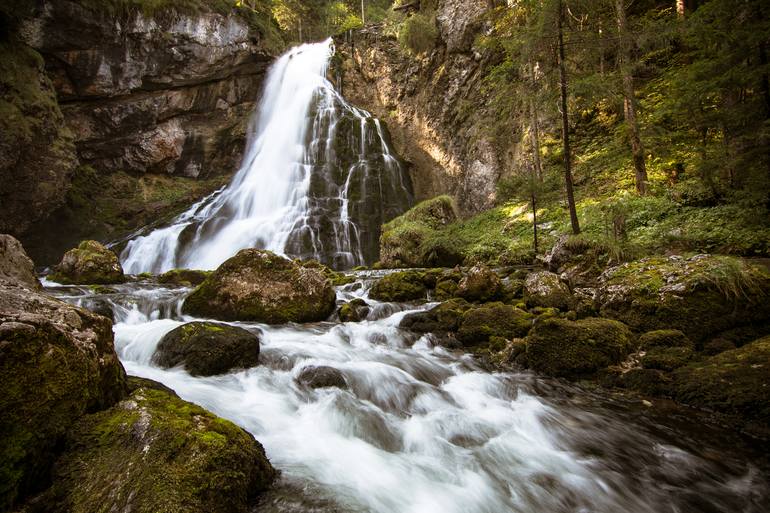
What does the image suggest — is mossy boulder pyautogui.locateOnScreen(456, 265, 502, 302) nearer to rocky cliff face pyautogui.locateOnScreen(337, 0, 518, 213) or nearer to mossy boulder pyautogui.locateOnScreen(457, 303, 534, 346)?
mossy boulder pyautogui.locateOnScreen(457, 303, 534, 346)

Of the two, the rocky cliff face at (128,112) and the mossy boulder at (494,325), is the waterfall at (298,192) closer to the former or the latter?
the rocky cliff face at (128,112)

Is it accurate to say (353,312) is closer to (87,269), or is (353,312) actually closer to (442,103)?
(87,269)

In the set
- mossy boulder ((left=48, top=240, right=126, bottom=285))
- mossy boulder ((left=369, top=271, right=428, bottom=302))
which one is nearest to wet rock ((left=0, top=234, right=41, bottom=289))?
mossy boulder ((left=48, top=240, right=126, bottom=285))

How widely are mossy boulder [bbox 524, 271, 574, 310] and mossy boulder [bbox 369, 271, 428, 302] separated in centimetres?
319

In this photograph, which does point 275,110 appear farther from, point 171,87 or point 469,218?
point 469,218

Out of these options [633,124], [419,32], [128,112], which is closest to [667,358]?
[633,124]

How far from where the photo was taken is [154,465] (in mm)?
2439

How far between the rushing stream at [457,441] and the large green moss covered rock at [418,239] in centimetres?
1053

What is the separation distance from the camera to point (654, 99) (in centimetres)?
1616

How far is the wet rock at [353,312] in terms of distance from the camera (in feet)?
30.3

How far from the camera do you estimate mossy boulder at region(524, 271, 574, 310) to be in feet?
26.8

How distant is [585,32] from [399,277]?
8408 mm

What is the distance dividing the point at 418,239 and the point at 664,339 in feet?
41.1

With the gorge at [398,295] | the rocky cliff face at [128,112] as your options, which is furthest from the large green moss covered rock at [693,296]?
the rocky cliff face at [128,112]
